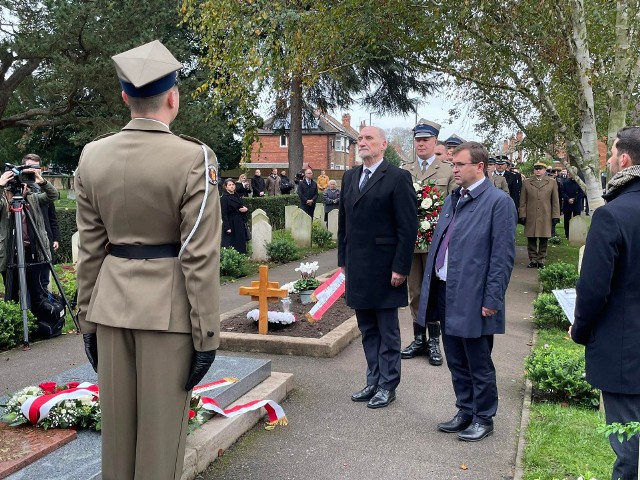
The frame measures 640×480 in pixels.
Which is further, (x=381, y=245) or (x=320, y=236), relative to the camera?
(x=320, y=236)

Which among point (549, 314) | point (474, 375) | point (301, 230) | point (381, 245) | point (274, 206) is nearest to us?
point (474, 375)

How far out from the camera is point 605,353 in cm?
352

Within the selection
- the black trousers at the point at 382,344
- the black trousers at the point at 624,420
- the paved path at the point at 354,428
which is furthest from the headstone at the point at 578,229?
the black trousers at the point at 624,420

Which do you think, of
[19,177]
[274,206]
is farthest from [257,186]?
[19,177]

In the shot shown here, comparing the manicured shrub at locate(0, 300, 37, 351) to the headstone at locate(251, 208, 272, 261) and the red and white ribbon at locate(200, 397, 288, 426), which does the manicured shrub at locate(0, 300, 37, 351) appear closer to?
the red and white ribbon at locate(200, 397, 288, 426)

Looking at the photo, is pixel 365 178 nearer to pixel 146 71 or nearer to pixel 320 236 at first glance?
pixel 146 71

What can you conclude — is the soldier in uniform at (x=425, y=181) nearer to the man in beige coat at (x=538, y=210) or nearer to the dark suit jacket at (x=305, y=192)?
the man in beige coat at (x=538, y=210)

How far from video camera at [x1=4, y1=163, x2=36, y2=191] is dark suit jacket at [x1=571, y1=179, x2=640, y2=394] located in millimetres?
5902

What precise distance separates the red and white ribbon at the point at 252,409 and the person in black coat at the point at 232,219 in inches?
373

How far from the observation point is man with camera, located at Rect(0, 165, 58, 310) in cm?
733

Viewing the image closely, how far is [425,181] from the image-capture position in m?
7.37

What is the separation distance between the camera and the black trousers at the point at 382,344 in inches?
221

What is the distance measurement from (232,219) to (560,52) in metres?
7.45

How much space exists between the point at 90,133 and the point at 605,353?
25.7m
